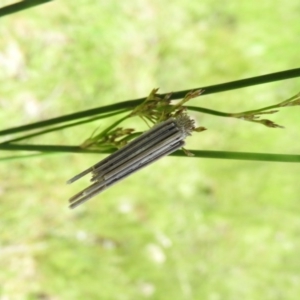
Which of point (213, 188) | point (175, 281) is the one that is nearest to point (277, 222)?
point (213, 188)

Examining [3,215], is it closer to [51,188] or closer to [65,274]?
[51,188]

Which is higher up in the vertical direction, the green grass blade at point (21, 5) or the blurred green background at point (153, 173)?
the blurred green background at point (153, 173)

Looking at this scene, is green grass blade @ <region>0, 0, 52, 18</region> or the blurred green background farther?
the blurred green background

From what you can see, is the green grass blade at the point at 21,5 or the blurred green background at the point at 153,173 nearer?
the green grass blade at the point at 21,5

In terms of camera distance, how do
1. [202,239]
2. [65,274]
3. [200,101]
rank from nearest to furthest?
[65,274] → [200,101] → [202,239]

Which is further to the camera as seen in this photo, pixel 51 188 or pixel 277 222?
pixel 277 222

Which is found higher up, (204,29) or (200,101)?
(204,29)

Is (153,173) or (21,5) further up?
(153,173)

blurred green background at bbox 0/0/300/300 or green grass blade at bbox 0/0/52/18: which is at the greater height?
blurred green background at bbox 0/0/300/300
